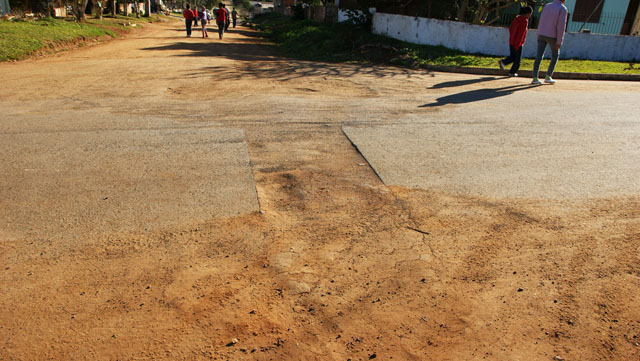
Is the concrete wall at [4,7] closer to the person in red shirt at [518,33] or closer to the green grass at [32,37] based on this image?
the green grass at [32,37]

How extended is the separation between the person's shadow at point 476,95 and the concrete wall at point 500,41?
7207 mm

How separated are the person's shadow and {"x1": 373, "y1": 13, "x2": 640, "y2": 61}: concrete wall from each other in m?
7.21

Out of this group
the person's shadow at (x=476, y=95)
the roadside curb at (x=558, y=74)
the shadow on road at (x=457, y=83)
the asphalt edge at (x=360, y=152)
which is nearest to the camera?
the asphalt edge at (x=360, y=152)

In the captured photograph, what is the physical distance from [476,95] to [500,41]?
30.1 ft

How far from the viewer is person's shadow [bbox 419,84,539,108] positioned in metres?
8.88

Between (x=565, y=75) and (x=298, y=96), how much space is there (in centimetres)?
891

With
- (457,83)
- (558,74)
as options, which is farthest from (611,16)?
(457,83)

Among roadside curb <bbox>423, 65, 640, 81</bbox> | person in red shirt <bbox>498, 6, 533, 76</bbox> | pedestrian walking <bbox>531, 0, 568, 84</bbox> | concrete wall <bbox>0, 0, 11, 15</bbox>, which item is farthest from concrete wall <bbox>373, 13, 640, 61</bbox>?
concrete wall <bbox>0, 0, 11, 15</bbox>

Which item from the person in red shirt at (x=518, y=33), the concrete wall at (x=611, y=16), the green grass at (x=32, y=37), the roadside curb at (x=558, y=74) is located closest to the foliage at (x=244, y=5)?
the green grass at (x=32, y=37)

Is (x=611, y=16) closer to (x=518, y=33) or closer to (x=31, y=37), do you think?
(x=518, y=33)

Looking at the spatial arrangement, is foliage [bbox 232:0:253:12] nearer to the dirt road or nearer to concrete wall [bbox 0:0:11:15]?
concrete wall [bbox 0:0:11:15]

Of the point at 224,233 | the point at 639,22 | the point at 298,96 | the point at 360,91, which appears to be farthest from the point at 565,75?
the point at 639,22

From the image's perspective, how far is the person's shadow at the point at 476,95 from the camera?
8.88 meters

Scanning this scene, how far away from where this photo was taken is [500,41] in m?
17.3
